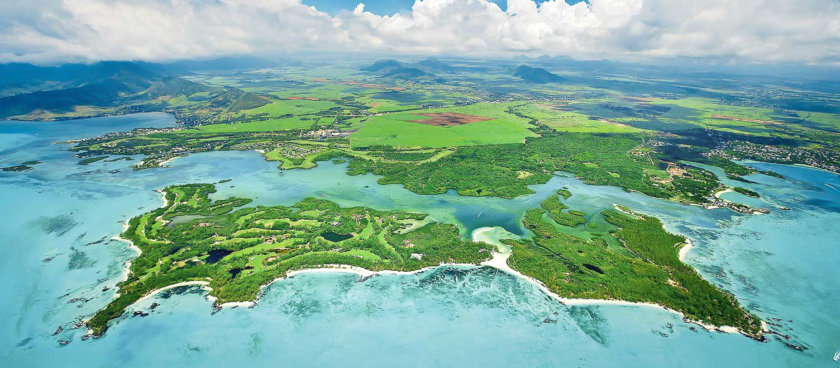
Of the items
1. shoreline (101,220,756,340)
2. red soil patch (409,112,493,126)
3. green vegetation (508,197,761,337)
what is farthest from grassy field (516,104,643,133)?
shoreline (101,220,756,340)

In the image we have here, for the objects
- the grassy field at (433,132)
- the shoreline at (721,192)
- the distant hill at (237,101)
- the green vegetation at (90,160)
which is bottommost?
the green vegetation at (90,160)

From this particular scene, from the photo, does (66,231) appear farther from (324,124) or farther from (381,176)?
(324,124)

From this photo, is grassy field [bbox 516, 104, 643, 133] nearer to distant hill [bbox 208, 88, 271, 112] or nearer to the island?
the island

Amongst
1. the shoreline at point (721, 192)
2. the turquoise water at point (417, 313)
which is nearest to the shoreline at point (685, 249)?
the turquoise water at point (417, 313)

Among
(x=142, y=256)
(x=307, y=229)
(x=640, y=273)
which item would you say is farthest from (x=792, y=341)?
(x=142, y=256)

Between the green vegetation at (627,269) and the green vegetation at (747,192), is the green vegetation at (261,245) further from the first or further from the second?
the green vegetation at (747,192)

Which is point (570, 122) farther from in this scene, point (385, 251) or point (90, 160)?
point (90, 160)
